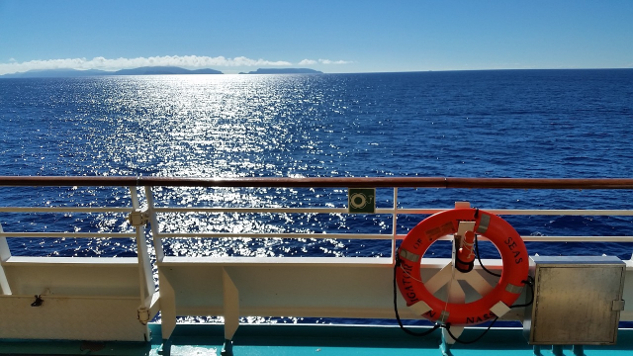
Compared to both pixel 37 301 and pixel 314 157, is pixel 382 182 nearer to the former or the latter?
pixel 37 301

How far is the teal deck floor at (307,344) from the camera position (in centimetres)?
188

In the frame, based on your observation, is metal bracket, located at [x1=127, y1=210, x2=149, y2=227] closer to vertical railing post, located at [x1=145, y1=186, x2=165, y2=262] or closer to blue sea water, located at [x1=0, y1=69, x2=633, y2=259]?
vertical railing post, located at [x1=145, y1=186, x2=165, y2=262]

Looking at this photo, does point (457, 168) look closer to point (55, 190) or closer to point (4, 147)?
point (55, 190)

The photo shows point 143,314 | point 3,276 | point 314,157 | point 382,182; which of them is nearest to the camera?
point 382,182

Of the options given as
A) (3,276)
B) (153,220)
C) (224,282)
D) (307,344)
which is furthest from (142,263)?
(307,344)

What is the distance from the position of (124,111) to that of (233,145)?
24573 millimetres

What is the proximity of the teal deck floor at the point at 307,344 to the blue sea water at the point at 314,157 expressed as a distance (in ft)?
24.4

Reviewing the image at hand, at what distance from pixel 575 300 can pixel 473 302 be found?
0.38 metres

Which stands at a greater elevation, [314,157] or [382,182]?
Answer: [382,182]

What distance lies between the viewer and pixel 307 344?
1941 millimetres

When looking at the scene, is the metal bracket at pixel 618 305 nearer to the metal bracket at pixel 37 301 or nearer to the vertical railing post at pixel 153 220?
the vertical railing post at pixel 153 220

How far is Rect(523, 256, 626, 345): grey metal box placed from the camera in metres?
1.80

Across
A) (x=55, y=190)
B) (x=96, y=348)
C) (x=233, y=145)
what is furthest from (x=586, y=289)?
(x=233, y=145)

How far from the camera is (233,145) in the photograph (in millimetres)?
26641
